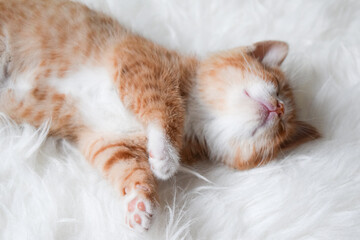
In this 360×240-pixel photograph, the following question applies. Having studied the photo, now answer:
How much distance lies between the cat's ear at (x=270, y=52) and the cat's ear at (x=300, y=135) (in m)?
0.22

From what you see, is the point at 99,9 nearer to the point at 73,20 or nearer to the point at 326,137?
the point at 73,20

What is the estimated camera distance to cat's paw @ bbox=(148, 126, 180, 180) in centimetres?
88

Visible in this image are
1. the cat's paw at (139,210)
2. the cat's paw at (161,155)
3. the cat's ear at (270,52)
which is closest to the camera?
the cat's paw at (139,210)

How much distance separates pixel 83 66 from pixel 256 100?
0.53m

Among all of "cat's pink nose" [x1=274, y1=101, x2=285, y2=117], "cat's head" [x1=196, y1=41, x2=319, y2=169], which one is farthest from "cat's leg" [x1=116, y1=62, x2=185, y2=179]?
"cat's pink nose" [x1=274, y1=101, x2=285, y2=117]

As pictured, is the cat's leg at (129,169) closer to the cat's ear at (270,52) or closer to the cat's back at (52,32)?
the cat's back at (52,32)

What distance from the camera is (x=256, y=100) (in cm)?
103

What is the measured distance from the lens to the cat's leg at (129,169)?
78 cm

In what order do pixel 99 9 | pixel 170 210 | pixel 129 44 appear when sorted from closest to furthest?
1. pixel 170 210
2. pixel 129 44
3. pixel 99 9

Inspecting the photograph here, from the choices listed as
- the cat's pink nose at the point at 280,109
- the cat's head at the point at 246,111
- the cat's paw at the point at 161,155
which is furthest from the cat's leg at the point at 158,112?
the cat's pink nose at the point at 280,109

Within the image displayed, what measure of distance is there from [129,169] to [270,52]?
61cm

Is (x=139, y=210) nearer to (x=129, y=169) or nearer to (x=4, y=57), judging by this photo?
(x=129, y=169)

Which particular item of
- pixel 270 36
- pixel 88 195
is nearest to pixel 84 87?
pixel 88 195

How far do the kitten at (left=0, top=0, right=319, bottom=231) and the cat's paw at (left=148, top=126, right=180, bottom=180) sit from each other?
0.02m
